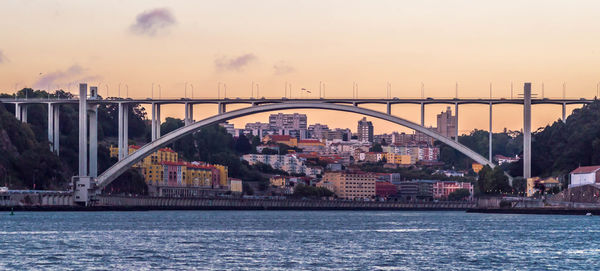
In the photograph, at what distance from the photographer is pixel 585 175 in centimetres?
10606

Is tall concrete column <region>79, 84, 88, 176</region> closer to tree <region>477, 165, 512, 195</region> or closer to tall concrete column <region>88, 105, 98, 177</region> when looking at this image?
tall concrete column <region>88, 105, 98, 177</region>

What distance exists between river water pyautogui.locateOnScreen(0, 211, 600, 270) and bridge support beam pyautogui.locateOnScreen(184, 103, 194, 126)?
95.9ft

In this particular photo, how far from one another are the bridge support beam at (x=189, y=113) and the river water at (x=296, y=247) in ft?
95.9

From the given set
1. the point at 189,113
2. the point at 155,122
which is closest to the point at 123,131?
the point at 155,122

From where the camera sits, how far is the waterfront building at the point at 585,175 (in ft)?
342

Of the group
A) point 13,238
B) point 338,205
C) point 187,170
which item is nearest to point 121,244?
point 13,238

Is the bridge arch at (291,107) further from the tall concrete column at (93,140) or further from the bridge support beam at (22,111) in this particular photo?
the bridge support beam at (22,111)

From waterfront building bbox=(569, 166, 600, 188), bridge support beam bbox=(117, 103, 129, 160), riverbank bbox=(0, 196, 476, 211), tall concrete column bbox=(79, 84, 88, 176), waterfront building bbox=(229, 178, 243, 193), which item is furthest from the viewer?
waterfront building bbox=(229, 178, 243, 193)

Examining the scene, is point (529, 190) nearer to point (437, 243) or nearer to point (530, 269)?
point (437, 243)

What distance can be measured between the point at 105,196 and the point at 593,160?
43585 millimetres

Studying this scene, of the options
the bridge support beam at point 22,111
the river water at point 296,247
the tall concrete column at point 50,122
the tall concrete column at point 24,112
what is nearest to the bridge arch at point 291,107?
the tall concrete column at point 50,122

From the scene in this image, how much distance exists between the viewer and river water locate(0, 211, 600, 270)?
46406 millimetres

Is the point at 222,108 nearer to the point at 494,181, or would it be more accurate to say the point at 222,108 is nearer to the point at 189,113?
the point at 189,113

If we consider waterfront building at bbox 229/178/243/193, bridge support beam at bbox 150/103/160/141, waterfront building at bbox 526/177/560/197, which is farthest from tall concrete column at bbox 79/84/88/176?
waterfront building at bbox 229/178/243/193
